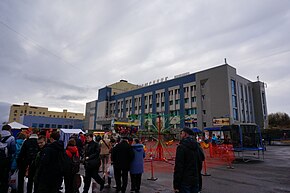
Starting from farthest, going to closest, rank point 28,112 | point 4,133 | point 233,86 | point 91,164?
point 28,112 → point 233,86 → point 91,164 → point 4,133

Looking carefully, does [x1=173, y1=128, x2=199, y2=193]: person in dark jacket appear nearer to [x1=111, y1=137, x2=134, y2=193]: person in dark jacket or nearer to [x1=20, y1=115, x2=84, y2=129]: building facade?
[x1=111, y1=137, x2=134, y2=193]: person in dark jacket

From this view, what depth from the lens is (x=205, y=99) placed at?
48.8 meters

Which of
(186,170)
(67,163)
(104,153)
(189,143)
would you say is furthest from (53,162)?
(104,153)

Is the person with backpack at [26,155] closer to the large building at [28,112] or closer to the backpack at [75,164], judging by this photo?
the backpack at [75,164]

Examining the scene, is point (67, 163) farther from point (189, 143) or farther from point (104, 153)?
point (104, 153)

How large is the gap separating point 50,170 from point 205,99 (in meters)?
48.0

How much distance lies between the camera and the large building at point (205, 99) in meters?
45.5

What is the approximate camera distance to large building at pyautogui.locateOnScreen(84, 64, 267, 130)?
1790 inches

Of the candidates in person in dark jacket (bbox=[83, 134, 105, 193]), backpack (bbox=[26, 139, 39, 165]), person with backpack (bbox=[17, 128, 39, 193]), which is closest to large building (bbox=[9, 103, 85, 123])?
person with backpack (bbox=[17, 128, 39, 193])

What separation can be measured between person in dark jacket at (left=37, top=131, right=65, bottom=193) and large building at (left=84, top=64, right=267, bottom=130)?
31.8 metres

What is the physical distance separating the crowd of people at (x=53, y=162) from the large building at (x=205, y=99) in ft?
95.4

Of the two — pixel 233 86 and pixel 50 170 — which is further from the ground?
pixel 233 86

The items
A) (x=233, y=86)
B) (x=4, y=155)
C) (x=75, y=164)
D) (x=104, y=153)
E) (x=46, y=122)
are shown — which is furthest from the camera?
(x=46, y=122)

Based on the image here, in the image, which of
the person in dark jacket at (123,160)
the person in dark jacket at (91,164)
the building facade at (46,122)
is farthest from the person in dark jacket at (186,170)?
the building facade at (46,122)
